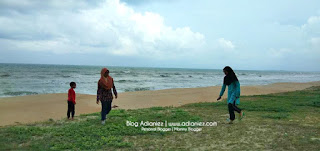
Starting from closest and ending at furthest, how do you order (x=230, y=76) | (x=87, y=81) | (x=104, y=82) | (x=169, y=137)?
(x=169, y=137), (x=230, y=76), (x=104, y=82), (x=87, y=81)

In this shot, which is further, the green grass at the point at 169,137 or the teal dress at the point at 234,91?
the teal dress at the point at 234,91

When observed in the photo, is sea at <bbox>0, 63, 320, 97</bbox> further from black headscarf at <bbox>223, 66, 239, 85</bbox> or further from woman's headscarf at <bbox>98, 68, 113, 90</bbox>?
black headscarf at <bbox>223, 66, 239, 85</bbox>

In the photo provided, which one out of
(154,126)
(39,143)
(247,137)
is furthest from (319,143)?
(39,143)

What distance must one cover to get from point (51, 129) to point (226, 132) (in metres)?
4.71

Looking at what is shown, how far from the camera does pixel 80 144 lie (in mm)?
5289

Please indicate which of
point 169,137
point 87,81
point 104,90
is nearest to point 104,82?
point 104,90

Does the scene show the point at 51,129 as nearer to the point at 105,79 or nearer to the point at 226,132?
the point at 105,79

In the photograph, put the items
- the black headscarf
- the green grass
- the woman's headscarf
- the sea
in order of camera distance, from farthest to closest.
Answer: the sea < the woman's headscarf < the black headscarf < the green grass

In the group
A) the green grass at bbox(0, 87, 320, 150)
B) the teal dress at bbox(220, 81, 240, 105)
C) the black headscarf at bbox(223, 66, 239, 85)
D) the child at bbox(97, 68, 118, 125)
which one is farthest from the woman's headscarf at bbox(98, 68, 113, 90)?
the teal dress at bbox(220, 81, 240, 105)

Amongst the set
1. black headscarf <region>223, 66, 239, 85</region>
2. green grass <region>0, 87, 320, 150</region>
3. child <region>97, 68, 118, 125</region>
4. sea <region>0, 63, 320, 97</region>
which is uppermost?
black headscarf <region>223, 66, 239, 85</region>

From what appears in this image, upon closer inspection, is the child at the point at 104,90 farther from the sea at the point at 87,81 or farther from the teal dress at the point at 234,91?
the sea at the point at 87,81

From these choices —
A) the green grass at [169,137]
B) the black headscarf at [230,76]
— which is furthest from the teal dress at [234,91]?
the green grass at [169,137]

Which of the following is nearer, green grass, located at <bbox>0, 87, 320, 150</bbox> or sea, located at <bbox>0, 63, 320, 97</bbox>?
green grass, located at <bbox>0, 87, 320, 150</bbox>

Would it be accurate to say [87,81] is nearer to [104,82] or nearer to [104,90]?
[104,90]
